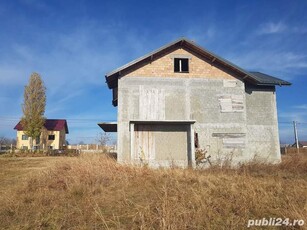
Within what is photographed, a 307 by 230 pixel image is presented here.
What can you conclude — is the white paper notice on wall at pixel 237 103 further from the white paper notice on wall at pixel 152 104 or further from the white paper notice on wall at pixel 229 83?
the white paper notice on wall at pixel 152 104

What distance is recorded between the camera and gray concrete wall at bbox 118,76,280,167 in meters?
14.5

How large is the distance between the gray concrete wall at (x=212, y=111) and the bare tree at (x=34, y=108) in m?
33.6

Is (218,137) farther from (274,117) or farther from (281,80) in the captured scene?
(281,80)

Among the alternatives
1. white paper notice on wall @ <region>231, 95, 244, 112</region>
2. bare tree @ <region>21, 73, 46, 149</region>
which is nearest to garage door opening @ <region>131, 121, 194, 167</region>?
white paper notice on wall @ <region>231, 95, 244, 112</region>

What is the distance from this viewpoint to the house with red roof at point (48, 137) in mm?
47188

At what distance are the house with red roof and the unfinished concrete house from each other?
34.9 meters

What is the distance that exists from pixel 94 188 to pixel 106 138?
32.0 metres

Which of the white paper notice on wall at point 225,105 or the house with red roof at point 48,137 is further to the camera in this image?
the house with red roof at point 48,137

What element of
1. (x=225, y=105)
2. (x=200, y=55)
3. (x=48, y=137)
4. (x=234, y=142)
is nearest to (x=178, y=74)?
(x=200, y=55)

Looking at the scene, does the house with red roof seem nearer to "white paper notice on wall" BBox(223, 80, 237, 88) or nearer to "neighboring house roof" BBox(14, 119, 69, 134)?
"neighboring house roof" BBox(14, 119, 69, 134)

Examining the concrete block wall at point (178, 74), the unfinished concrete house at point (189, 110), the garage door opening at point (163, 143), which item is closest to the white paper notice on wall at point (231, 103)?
the unfinished concrete house at point (189, 110)

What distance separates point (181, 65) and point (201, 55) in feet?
4.42

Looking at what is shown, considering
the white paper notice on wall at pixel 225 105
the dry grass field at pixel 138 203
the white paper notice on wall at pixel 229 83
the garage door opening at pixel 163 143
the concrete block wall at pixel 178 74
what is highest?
the concrete block wall at pixel 178 74

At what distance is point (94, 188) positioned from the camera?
28.2 feet
